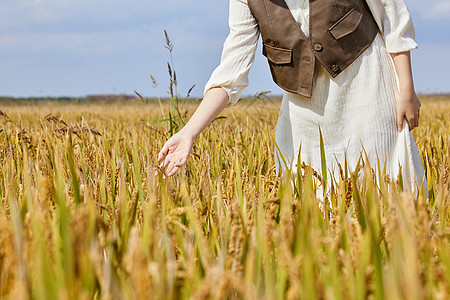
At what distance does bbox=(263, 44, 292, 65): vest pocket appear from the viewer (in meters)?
1.64

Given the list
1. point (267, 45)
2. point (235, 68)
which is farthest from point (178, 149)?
point (267, 45)

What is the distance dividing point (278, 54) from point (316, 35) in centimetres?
15

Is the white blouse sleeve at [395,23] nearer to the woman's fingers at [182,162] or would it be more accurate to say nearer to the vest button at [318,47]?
the vest button at [318,47]

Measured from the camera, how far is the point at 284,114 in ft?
6.19

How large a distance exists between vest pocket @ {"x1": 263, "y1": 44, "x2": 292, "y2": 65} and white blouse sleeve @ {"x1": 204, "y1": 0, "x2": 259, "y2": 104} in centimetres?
6

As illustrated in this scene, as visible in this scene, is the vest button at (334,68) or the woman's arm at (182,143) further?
the vest button at (334,68)

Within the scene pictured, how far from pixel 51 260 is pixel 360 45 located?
127 centimetres

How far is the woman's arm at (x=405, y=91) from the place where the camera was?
1.59 meters

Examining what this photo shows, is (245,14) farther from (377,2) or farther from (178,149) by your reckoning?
(178,149)

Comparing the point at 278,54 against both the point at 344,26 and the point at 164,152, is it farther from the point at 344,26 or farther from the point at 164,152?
the point at 164,152

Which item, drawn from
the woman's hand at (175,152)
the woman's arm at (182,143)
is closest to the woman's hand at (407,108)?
the woman's arm at (182,143)

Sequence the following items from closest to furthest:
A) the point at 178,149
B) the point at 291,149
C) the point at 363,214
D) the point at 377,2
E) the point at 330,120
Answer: the point at 363,214, the point at 178,149, the point at 377,2, the point at 330,120, the point at 291,149

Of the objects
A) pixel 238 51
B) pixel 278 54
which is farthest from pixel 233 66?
pixel 278 54

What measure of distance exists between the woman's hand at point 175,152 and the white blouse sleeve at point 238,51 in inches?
11.9
